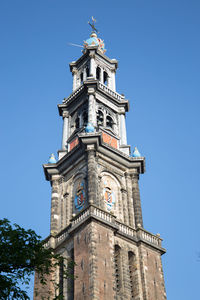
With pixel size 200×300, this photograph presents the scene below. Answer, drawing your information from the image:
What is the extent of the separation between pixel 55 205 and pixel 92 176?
5.06 metres

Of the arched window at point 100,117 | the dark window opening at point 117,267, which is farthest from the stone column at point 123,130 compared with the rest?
the dark window opening at point 117,267

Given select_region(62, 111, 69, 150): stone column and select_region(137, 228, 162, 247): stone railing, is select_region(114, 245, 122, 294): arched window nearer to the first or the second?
select_region(137, 228, 162, 247): stone railing

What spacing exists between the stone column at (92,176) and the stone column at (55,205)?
459 centimetres

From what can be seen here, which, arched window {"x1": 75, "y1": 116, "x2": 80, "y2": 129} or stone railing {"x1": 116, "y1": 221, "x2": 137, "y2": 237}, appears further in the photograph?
arched window {"x1": 75, "y1": 116, "x2": 80, "y2": 129}

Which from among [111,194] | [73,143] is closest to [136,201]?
[111,194]

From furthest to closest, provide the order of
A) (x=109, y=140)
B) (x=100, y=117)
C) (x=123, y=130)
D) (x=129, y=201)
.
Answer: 1. (x=123, y=130)
2. (x=100, y=117)
3. (x=109, y=140)
4. (x=129, y=201)

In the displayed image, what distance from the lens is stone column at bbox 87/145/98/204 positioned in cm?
4247

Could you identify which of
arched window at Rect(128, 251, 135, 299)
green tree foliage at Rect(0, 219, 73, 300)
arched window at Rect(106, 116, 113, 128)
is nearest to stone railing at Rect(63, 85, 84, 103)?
arched window at Rect(106, 116, 113, 128)

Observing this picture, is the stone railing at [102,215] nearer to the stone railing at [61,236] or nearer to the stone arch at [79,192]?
the stone railing at [61,236]

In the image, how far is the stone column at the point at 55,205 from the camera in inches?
1759

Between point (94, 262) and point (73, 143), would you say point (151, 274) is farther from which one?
point (73, 143)

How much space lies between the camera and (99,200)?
43688 millimetres

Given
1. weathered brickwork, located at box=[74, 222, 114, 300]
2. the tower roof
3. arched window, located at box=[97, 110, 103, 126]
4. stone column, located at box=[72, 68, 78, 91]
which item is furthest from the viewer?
the tower roof

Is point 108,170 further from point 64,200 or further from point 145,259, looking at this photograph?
point 145,259
